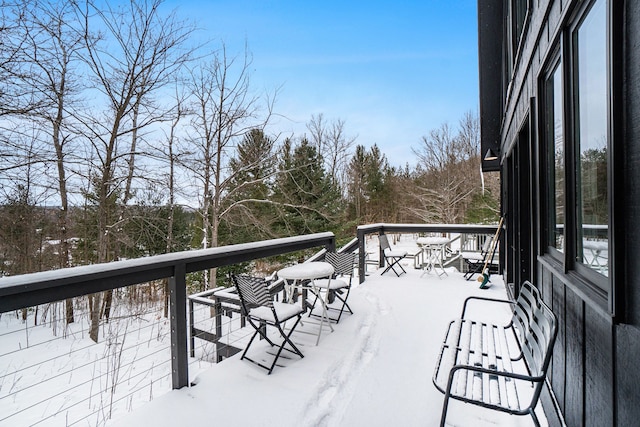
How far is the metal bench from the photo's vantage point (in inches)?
57.9

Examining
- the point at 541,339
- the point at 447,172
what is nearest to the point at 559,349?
the point at 541,339

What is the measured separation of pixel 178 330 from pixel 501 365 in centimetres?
220

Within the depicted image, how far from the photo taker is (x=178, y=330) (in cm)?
246

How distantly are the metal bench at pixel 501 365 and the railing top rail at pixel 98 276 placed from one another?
6.25 ft

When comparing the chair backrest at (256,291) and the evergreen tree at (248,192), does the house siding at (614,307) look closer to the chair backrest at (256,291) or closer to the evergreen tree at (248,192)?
the chair backrest at (256,291)

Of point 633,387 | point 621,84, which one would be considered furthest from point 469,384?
point 621,84

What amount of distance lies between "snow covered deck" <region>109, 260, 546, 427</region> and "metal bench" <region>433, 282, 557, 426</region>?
0.30 m

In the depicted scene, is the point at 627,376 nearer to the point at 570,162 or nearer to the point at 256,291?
the point at 570,162

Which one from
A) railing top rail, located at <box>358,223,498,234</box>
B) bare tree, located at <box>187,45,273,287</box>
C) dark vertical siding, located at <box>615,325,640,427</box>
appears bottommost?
dark vertical siding, located at <box>615,325,640,427</box>

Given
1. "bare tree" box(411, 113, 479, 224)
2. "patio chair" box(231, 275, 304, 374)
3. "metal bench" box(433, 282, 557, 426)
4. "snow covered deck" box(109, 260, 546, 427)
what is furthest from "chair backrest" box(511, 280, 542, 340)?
"bare tree" box(411, 113, 479, 224)

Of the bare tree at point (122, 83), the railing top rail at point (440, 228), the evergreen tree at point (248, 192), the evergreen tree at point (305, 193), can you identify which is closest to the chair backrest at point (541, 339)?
the railing top rail at point (440, 228)

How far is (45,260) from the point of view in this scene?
340 inches

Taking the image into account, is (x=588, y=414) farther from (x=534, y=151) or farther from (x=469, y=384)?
(x=534, y=151)

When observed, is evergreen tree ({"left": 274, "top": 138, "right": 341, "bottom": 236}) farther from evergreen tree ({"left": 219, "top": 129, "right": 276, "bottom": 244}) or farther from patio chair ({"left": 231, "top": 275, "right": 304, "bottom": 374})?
patio chair ({"left": 231, "top": 275, "right": 304, "bottom": 374})
